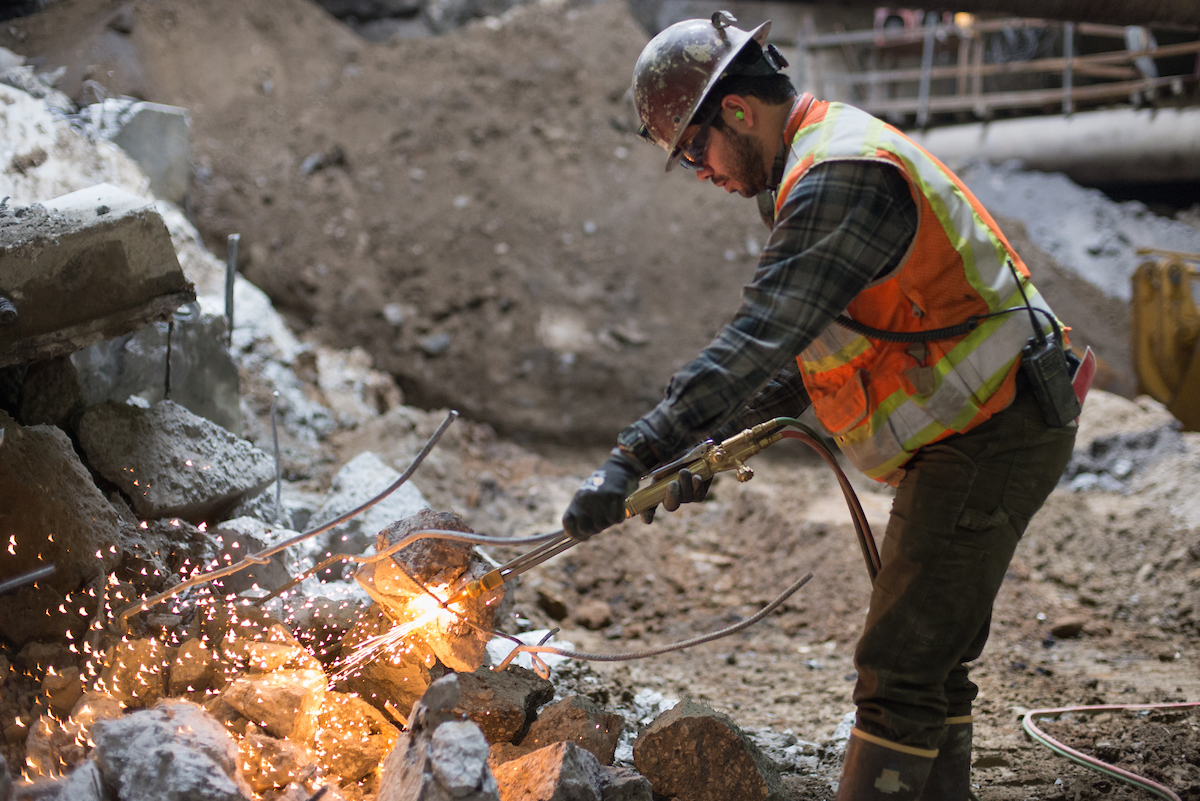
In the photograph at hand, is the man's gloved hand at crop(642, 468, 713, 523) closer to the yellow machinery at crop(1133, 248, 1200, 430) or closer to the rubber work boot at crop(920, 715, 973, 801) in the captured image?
the rubber work boot at crop(920, 715, 973, 801)

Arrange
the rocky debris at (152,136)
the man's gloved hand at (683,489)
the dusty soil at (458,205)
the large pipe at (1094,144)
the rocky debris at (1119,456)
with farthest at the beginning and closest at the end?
the large pipe at (1094,144) → the dusty soil at (458,205) → the rocky debris at (1119,456) → the rocky debris at (152,136) → the man's gloved hand at (683,489)

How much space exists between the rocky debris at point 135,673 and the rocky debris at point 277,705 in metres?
0.19

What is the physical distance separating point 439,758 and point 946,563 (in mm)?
1152

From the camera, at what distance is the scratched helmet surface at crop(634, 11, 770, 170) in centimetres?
189

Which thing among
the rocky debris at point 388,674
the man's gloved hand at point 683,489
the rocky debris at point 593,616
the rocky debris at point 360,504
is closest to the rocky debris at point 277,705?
the rocky debris at point 388,674

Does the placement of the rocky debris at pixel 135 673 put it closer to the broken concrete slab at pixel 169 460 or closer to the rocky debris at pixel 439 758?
the broken concrete slab at pixel 169 460

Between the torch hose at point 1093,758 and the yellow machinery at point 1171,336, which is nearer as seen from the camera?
the torch hose at point 1093,758

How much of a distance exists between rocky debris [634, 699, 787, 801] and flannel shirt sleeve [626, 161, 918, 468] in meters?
0.88

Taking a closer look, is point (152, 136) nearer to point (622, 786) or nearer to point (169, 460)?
point (169, 460)

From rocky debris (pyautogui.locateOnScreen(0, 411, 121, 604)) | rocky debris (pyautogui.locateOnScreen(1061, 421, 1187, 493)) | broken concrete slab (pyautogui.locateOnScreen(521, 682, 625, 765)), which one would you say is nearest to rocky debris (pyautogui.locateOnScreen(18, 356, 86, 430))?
rocky debris (pyautogui.locateOnScreen(0, 411, 121, 604))

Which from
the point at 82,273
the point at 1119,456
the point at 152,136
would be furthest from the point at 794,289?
the point at 1119,456

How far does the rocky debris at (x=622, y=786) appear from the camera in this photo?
1891 millimetres

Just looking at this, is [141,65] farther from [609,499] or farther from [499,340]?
[609,499]

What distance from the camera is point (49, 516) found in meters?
2.14
